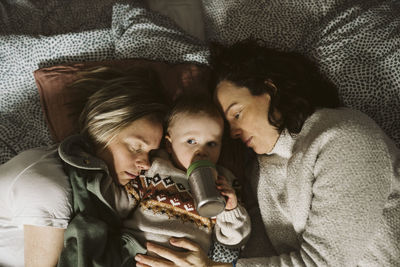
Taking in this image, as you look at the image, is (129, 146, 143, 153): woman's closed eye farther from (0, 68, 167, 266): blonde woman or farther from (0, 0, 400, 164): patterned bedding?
(0, 0, 400, 164): patterned bedding

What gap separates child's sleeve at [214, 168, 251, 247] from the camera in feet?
4.49

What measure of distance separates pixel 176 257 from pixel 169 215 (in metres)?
0.17

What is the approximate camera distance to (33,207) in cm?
116

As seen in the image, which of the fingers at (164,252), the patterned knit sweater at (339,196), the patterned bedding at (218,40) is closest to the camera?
the patterned knit sweater at (339,196)

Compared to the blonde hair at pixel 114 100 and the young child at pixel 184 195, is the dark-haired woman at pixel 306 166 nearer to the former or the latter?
the young child at pixel 184 195

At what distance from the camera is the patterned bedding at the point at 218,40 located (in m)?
1.46

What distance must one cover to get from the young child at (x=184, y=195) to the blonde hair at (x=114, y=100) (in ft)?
0.41

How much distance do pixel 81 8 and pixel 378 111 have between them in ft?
5.10

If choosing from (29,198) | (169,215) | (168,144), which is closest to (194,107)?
(168,144)

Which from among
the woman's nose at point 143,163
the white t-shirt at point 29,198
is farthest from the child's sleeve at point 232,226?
the white t-shirt at point 29,198

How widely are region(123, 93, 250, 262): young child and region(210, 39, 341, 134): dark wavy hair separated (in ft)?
0.62

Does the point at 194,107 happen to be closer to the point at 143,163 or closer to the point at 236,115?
the point at 236,115

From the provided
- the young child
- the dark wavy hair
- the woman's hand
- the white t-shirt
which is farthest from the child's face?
the white t-shirt

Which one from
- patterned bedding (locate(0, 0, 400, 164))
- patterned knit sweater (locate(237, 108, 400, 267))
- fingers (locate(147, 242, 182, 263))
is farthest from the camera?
patterned bedding (locate(0, 0, 400, 164))
